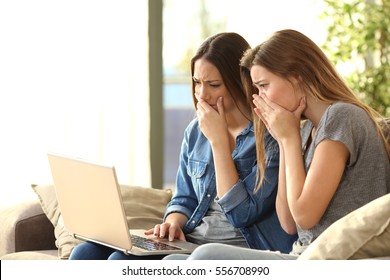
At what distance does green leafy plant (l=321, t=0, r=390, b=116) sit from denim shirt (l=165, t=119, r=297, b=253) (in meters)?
2.11

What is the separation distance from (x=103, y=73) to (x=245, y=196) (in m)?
2.43

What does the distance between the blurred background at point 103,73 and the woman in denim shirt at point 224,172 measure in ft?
6.75

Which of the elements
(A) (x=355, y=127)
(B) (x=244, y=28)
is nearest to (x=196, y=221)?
(A) (x=355, y=127)

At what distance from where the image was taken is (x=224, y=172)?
2531 millimetres

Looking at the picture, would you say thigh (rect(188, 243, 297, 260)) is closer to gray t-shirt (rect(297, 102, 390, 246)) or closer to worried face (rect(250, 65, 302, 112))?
gray t-shirt (rect(297, 102, 390, 246))

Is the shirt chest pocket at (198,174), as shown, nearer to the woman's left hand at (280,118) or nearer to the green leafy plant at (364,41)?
the woman's left hand at (280,118)

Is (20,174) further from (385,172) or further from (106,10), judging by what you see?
(385,172)

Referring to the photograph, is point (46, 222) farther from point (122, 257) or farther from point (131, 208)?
point (122, 257)

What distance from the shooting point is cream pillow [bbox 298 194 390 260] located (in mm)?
1918

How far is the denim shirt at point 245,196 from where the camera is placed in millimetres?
2512

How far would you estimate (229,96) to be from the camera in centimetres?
263

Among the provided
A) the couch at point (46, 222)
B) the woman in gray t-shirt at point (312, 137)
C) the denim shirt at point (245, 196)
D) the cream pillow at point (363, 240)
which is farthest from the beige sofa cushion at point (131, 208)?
the cream pillow at point (363, 240)

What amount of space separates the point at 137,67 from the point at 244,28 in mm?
748

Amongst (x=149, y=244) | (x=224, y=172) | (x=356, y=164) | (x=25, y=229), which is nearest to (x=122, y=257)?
(x=149, y=244)
